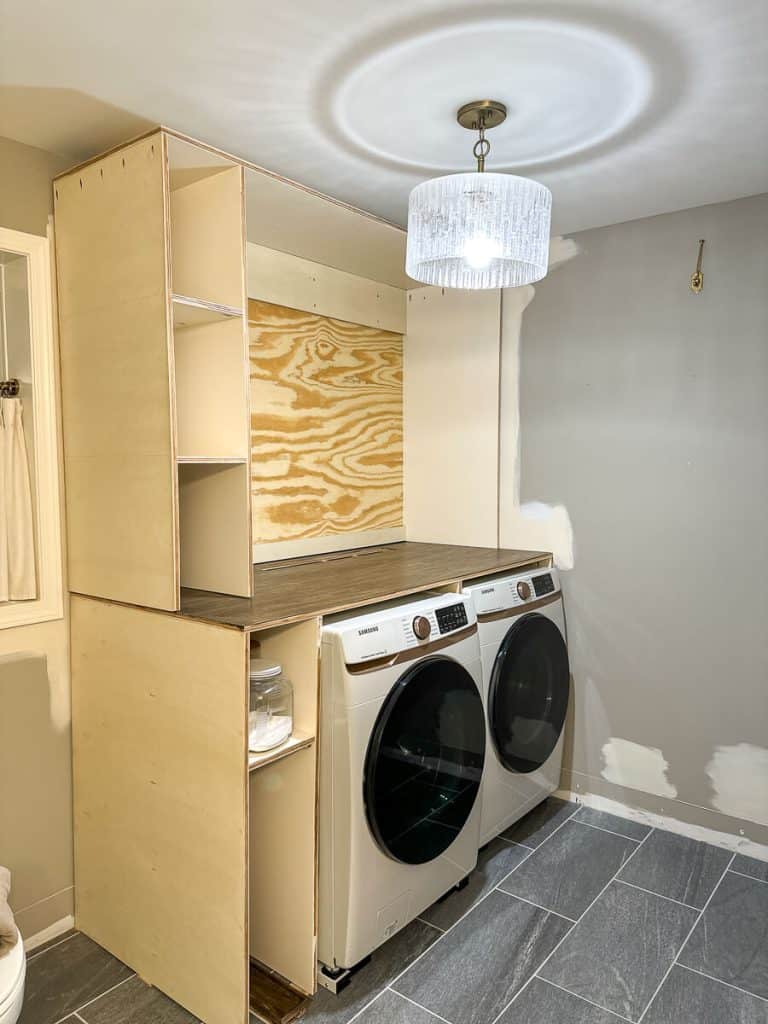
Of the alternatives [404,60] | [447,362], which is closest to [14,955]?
[404,60]

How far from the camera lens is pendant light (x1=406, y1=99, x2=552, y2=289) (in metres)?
1.63

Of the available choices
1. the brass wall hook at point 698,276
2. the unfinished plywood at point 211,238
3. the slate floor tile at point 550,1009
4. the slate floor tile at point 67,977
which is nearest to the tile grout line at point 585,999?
the slate floor tile at point 550,1009

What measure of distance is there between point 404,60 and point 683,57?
0.60 m

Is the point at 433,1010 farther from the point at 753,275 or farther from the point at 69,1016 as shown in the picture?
the point at 753,275

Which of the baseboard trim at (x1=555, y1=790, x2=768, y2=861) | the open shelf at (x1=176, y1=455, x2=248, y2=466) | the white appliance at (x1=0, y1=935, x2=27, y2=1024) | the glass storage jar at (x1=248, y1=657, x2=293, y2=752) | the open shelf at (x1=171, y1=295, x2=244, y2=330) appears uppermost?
the open shelf at (x1=171, y1=295, x2=244, y2=330)

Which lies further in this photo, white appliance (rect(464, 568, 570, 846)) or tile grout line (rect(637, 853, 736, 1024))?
white appliance (rect(464, 568, 570, 846))

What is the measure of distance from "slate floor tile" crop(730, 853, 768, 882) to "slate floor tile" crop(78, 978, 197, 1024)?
1.78 metres

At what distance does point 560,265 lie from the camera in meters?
2.79

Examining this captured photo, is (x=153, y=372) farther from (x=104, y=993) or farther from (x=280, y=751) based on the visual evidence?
(x=104, y=993)

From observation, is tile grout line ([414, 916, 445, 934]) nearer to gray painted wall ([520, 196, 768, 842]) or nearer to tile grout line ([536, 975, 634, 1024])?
tile grout line ([536, 975, 634, 1024])

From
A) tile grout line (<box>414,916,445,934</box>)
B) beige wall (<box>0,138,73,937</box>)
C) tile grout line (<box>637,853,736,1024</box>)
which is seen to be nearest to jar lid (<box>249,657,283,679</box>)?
beige wall (<box>0,138,73,937</box>)

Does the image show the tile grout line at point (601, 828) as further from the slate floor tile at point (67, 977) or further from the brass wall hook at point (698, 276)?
the brass wall hook at point (698, 276)

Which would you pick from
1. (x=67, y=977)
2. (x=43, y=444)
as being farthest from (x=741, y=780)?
(x=43, y=444)

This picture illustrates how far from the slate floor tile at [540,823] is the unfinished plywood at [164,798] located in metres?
1.22
